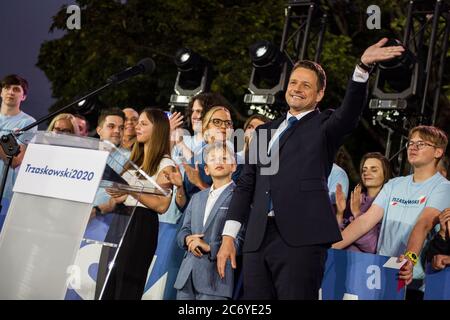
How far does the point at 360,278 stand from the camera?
4.23 m

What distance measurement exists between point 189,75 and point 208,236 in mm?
4061

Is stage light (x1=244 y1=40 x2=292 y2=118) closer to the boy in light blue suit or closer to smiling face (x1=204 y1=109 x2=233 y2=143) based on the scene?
smiling face (x1=204 y1=109 x2=233 y2=143)

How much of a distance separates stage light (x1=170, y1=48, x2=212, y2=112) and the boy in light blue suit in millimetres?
3449

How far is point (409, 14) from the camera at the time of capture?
793cm

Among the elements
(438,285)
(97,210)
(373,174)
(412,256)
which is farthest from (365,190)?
(97,210)

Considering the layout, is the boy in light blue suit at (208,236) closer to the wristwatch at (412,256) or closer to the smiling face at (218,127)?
the smiling face at (218,127)

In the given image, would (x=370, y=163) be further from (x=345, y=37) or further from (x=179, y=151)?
(x=345, y=37)

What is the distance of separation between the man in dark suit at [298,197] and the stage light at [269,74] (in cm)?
405

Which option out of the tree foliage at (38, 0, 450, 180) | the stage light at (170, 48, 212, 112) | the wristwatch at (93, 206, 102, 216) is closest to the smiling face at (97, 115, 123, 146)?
the stage light at (170, 48, 212, 112)

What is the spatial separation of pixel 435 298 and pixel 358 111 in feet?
4.42

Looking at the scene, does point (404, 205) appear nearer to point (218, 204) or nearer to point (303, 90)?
point (218, 204)

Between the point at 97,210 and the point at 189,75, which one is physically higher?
the point at 189,75

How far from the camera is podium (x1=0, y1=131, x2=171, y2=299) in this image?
2.77 metres

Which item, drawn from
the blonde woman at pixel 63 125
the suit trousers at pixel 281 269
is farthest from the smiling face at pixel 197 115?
the suit trousers at pixel 281 269
